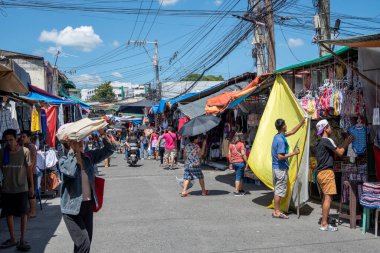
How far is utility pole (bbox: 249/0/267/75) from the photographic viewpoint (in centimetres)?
1565

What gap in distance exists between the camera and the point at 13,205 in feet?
20.8

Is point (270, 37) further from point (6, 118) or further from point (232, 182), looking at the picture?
point (6, 118)

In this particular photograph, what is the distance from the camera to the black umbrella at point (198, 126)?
1161 centimetres

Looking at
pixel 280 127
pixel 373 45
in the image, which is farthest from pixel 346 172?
pixel 373 45

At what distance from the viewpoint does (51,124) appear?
12.8 m

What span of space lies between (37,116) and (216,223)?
6019mm

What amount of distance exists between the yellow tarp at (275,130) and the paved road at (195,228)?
86 centimetres

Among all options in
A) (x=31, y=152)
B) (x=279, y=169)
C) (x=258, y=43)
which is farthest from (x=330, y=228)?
(x=258, y=43)

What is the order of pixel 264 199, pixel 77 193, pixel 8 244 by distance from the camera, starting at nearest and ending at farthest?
pixel 77 193, pixel 8 244, pixel 264 199

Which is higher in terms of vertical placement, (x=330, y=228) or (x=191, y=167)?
(x=191, y=167)

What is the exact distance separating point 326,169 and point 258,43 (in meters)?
10.4

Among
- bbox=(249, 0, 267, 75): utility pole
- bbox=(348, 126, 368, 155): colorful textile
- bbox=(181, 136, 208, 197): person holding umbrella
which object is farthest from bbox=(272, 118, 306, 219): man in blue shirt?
bbox=(249, 0, 267, 75): utility pole

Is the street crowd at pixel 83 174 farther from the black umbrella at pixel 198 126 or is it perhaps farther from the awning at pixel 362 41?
the awning at pixel 362 41

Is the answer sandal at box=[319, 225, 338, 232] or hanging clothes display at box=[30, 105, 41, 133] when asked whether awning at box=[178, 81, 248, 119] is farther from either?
sandal at box=[319, 225, 338, 232]
